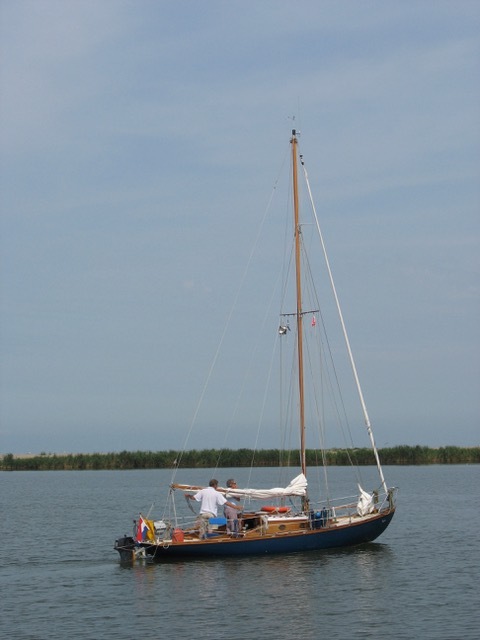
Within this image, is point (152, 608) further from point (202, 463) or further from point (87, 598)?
point (202, 463)

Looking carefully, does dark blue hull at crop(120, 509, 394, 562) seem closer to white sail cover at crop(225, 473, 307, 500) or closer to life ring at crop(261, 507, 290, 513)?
life ring at crop(261, 507, 290, 513)

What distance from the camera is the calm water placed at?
25.8 metres

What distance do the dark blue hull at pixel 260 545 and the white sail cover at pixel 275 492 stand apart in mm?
1493

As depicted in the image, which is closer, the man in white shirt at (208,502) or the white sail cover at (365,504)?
the man in white shirt at (208,502)

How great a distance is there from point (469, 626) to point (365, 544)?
1480 cm

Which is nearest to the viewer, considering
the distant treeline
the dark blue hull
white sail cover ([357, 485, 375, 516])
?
the dark blue hull

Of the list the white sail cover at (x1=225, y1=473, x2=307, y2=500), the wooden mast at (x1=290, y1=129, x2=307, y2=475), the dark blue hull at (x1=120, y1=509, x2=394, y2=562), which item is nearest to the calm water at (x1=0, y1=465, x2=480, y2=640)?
the dark blue hull at (x1=120, y1=509, x2=394, y2=562)

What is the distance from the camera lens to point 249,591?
98.9 ft

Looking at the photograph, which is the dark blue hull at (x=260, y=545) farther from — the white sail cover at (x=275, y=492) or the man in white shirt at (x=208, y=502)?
the white sail cover at (x=275, y=492)

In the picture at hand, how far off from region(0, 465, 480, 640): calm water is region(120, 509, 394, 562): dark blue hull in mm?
369

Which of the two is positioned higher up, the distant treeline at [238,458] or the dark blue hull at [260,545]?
the distant treeline at [238,458]

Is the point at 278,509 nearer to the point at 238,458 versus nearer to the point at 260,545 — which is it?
the point at 260,545

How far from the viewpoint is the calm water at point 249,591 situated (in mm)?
25781

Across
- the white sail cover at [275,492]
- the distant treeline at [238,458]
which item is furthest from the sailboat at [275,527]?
the distant treeline at [238,458]
